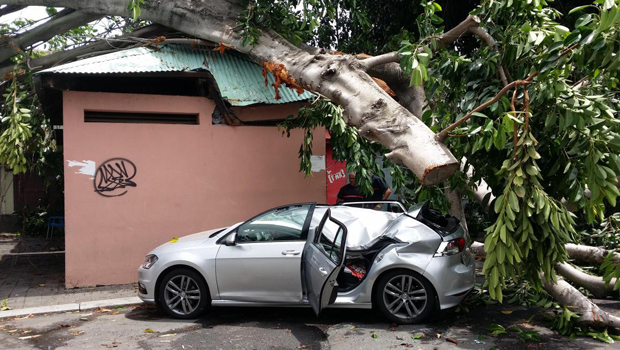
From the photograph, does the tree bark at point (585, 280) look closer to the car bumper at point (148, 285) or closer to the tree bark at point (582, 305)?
the tree bark at point (582, 305)

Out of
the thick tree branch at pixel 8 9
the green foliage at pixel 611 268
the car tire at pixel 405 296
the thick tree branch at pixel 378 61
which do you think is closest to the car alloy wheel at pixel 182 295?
the car tire at pixel 405 296

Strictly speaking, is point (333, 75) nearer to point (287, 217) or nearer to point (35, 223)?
point (287, 217)

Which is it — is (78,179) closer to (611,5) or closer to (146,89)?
(146,89)

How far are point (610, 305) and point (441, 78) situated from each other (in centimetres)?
373

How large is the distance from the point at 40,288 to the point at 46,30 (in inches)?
184

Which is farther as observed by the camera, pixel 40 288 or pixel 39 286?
pixel 39 286

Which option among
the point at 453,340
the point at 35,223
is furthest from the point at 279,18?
the point at 35,223

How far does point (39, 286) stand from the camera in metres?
9.47

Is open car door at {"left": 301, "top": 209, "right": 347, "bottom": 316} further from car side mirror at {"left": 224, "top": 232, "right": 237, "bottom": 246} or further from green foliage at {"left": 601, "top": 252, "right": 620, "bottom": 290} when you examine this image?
green foliage at {"left": 601, "top": 252, "right": 620, "bottom": 290}

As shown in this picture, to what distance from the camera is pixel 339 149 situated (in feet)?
30.1

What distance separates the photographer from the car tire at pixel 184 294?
7.22m

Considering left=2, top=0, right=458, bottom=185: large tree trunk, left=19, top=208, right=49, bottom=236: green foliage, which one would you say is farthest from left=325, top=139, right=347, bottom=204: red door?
left=19, top=208, right=49, bottom=236: green foliage

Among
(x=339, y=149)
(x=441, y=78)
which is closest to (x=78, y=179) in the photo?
(x=339, y=149)

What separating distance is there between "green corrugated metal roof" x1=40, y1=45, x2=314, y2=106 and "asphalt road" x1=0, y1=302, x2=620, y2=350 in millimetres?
3738
